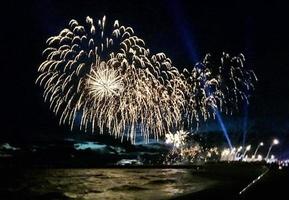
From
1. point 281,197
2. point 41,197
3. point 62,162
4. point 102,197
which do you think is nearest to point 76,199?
point 102,197

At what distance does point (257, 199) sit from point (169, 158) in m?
155

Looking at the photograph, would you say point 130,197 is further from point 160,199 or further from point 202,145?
point 202,145

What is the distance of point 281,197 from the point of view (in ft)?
83.2

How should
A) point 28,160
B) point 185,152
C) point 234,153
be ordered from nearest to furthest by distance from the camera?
point 234,153 → point 185,152 → point 28,160

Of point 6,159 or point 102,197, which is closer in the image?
point 102,197

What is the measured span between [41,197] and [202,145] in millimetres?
139824

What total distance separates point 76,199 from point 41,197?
5.00 meters

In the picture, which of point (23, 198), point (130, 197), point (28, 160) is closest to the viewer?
point (130, 197)

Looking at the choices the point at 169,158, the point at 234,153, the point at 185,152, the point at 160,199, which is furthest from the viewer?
the point at 169,158

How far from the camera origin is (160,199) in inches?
1411

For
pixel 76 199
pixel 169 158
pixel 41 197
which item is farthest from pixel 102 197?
pixel 169 158

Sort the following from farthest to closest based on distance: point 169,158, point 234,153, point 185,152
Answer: point 169,158 → point 185,152 → point 234,153

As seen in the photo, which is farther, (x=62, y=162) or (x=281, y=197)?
(x=62, y=162)

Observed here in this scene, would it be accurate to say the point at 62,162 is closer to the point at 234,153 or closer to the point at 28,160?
the point at 28,160
